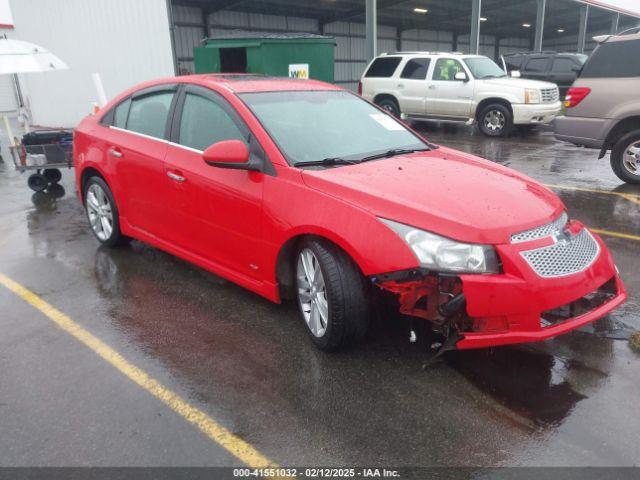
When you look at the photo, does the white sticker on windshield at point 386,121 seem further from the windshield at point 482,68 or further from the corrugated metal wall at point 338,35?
Result: the corrugated metal wall at point 338,35

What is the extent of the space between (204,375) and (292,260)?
892 millimetres

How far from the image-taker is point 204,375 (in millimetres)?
3139

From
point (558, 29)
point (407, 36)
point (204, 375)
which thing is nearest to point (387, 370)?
point (204, 375)

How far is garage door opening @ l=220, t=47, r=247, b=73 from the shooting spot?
11.4 m

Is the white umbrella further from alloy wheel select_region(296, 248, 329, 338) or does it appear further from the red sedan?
alloy wheel select_region(296, 248, 329, 338)

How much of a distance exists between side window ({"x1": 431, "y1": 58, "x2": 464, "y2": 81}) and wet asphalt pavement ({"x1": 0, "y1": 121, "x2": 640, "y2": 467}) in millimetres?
9711

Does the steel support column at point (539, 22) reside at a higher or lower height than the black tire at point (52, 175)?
higher

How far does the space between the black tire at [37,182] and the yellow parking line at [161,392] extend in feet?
13.9

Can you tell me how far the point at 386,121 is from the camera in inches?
171

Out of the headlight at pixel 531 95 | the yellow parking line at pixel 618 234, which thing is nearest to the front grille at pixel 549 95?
the headlight at pixel 531 95

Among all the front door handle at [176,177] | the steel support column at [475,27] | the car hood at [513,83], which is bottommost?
the front door handle at [176,177]

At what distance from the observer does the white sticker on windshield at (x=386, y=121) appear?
4277mm

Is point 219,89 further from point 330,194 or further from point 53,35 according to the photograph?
point 53,35

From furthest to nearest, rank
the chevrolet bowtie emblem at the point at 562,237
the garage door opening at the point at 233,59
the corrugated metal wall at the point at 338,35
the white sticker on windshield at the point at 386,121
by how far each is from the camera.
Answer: the corrugated metal wall at the point at 338,35, the garage door opening at the point at 233,59, the white sticker on windshield at the point at 386,121, the chevrolet bowtie emblem at the point at 562,237
